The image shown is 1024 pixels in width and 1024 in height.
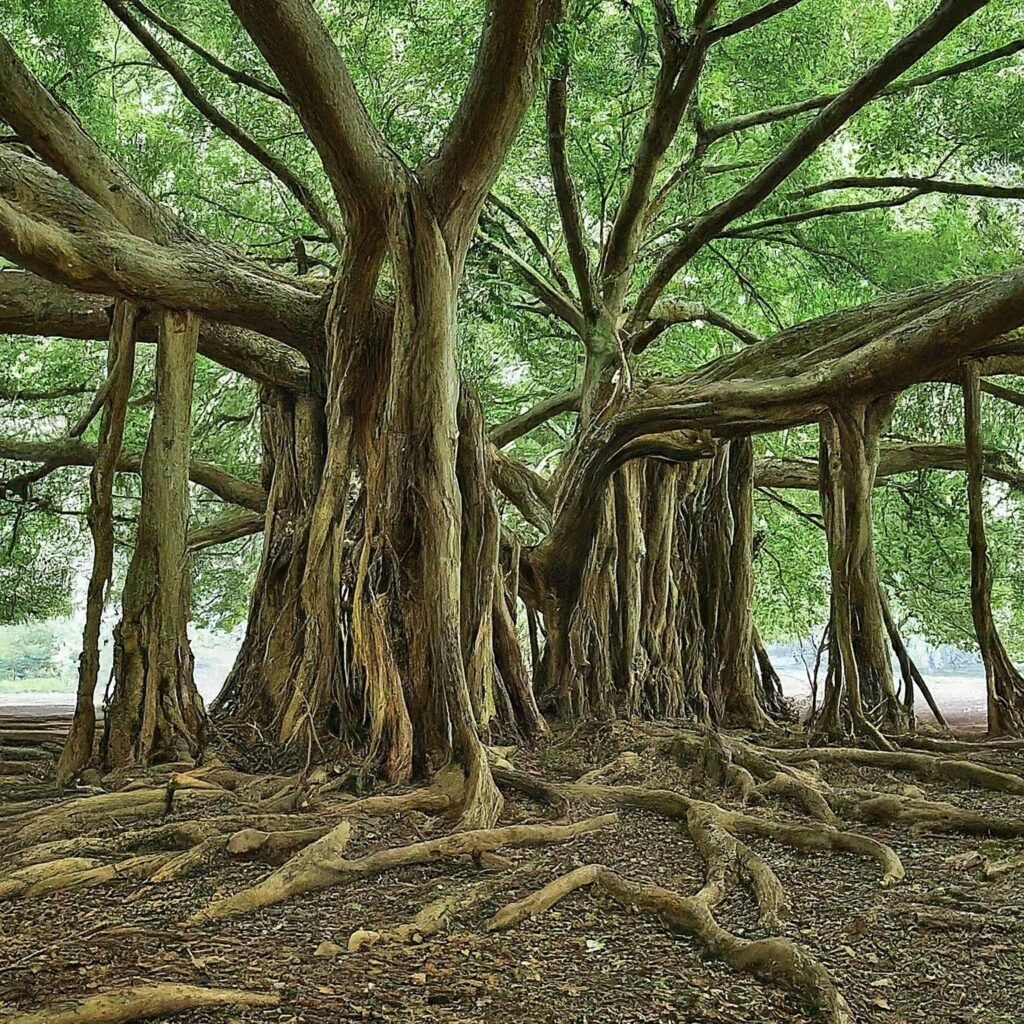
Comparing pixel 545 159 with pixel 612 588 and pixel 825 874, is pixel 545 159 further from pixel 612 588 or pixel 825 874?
pixel 825 874

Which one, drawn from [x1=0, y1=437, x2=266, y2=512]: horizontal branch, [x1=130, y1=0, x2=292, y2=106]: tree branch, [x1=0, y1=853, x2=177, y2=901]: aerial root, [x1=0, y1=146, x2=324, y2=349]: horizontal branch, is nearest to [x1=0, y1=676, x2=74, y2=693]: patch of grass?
[x1=0, y1=437, x2=266, y2=512]: horizontal branch

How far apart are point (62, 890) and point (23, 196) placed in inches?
122

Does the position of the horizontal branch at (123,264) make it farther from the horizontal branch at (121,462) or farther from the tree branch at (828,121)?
the tree branch at (828,121)

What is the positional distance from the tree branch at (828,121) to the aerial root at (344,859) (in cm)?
385

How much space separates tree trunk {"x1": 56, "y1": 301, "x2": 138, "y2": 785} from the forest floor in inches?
40.9

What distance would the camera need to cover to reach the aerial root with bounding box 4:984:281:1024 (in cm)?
163

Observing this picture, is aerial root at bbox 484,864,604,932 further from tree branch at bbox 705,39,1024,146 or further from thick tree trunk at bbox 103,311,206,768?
tree branch at bbox 705,39,1024,146

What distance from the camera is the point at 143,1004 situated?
5.59ft

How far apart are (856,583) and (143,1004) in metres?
4.30

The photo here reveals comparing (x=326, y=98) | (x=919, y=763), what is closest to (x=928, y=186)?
(x=919, y=763)

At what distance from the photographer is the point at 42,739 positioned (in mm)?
5859

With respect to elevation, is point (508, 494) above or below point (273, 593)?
above

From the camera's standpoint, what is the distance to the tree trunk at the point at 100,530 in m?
4.09

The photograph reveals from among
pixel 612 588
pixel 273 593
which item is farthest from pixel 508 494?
Result: pixel 273 593
